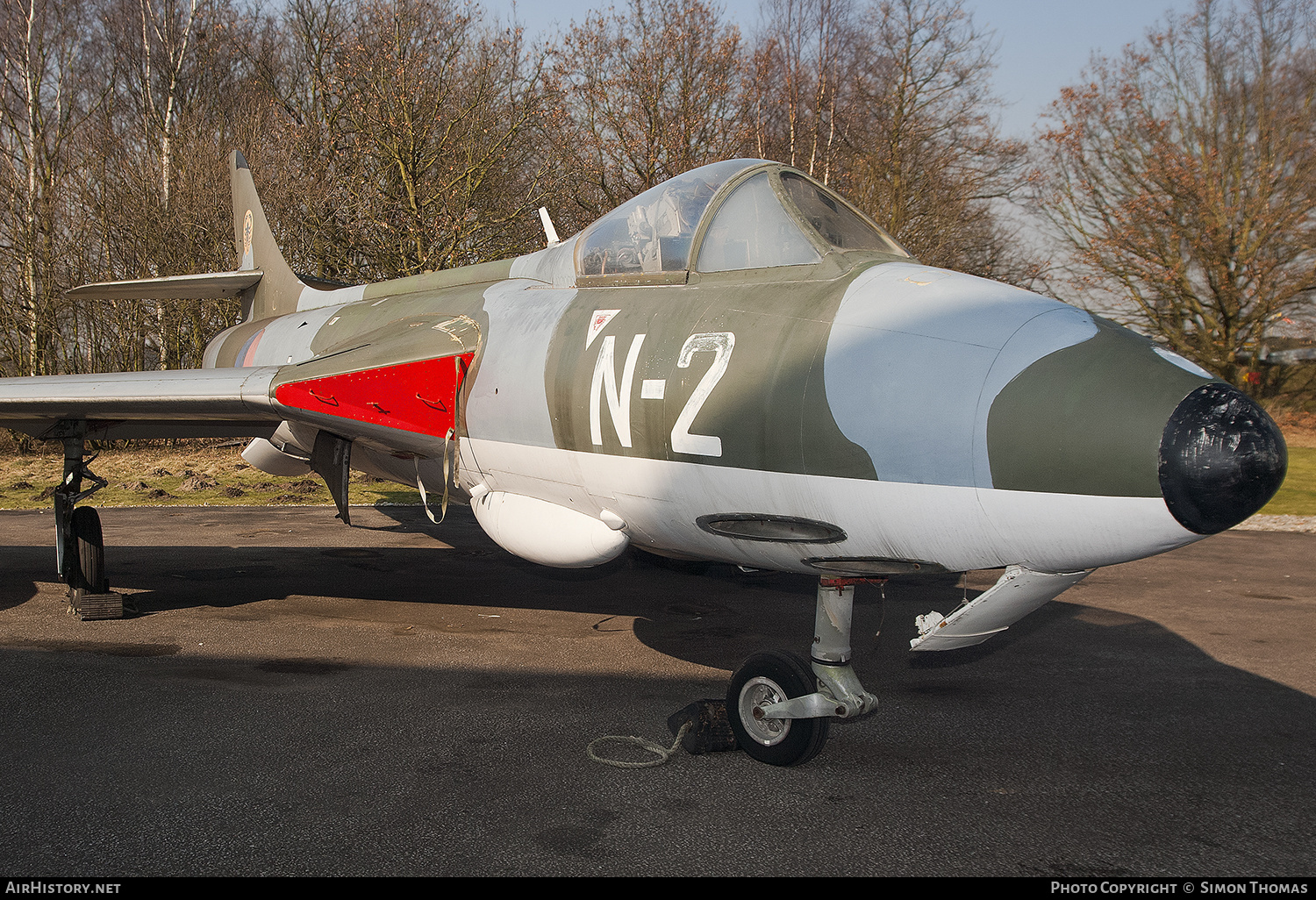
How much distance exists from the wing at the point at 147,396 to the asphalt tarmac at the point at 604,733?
175 cm

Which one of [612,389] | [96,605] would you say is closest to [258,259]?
[96,605]

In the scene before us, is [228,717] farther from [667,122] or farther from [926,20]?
[926,20]

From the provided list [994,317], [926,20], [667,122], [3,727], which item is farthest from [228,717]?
[926,20]

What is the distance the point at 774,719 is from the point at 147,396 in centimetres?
551

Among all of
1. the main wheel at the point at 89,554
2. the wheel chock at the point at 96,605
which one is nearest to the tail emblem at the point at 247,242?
the main wheel at the point at 89,554

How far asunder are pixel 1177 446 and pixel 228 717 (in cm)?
491

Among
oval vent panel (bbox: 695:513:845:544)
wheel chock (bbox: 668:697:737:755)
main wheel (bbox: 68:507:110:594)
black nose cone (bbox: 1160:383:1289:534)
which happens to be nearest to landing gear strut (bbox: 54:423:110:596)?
main wheel (bbox: 68:507:110:594)

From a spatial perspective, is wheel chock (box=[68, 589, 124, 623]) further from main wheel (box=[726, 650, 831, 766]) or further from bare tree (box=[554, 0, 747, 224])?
bare tree (box=[554, 0, 747, 224])

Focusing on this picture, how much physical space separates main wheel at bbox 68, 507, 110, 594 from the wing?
0.92 m

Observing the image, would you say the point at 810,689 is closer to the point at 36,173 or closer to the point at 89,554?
the point at 89,554

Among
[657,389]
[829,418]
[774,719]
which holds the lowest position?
[774,719]

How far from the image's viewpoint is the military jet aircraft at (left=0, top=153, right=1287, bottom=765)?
3039 millimetres

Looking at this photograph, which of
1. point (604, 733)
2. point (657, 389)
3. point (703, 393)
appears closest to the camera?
point (703, 393)

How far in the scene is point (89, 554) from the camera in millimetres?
7699
